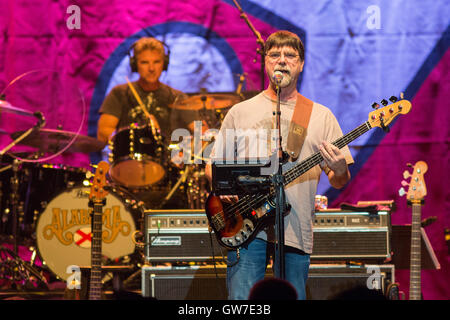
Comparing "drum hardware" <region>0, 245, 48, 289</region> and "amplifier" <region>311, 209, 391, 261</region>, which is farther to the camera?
"drum hardware" <region>0, 245, 48, 289</region>

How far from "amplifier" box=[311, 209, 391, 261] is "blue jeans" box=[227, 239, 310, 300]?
1379 millimetres

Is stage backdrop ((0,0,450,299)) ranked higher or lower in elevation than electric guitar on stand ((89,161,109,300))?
higher

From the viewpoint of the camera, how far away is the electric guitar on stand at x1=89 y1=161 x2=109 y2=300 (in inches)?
181

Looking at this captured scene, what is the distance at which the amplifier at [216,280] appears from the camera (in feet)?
15.0

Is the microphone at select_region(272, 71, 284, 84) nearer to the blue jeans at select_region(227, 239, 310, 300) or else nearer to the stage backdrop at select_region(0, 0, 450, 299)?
the blue jeans at select_region(227, 239, 310, 300)

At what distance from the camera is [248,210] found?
339 cm

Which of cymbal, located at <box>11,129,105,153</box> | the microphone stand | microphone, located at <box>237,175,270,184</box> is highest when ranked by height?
cymbal, located at <box>11,129,105,153</box>

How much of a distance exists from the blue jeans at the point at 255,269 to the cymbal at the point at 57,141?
2.92 metres

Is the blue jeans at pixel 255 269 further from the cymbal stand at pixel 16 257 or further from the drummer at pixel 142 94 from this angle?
the drummer at pixel 142 94

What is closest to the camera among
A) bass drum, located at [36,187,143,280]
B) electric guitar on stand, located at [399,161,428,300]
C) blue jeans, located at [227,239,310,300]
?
blue jeans, located at [227,239,310,300]

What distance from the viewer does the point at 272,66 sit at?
11.5 feet

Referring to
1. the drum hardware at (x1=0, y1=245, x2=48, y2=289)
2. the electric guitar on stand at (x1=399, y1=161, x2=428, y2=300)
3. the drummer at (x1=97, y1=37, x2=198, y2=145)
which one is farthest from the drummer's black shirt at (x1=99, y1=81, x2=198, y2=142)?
the electric guitar on stand at (x1=399, y1=161, x2=428, y2=300)
